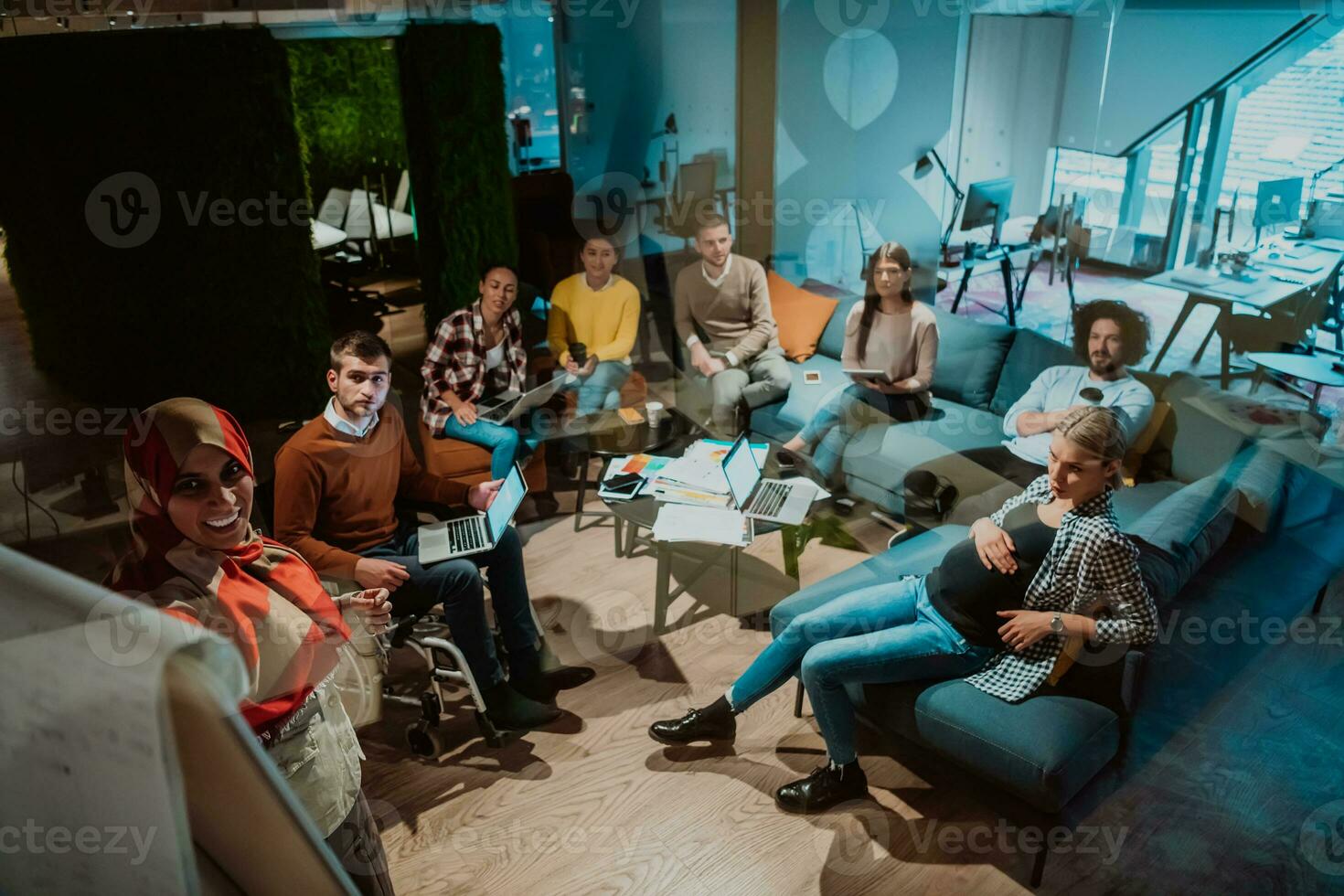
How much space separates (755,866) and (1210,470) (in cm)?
249

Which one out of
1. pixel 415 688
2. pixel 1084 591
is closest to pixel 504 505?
pixel 415 688

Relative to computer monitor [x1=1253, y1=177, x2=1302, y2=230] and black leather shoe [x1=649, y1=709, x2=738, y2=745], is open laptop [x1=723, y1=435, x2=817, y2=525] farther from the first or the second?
computer monitor [x1=1253, y1=177, x2=1302, y2=230]

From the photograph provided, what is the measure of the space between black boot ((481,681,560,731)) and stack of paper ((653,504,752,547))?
0.78m

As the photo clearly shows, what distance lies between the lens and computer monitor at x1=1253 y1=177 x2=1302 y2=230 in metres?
4.37

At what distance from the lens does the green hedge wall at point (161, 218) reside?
4699 millimetres

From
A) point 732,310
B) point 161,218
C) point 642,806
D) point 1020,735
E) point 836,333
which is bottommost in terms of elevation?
point 642,806

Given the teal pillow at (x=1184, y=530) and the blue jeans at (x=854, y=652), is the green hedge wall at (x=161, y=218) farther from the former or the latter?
the teal pillow at (x=1184, y=530)

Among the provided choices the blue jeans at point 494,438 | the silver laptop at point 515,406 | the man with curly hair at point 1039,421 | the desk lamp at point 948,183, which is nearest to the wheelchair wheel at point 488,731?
the blue jeans at point 494,438

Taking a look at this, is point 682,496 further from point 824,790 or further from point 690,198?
point 690,198

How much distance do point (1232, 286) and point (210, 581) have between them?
4745mm

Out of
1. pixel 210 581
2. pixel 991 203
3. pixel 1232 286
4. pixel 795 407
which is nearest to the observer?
pixel 210 581

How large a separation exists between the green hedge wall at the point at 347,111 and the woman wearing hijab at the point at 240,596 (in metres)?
3.85

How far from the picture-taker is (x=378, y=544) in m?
3.36

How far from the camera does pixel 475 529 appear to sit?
344cm
